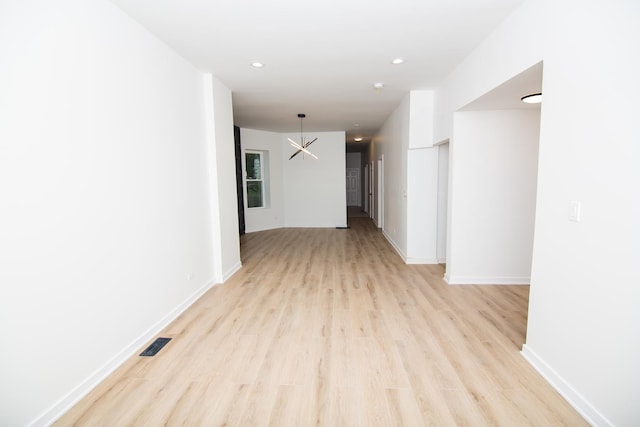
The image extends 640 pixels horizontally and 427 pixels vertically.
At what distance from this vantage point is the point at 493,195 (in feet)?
11.8

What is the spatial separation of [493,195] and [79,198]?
4.02 meters

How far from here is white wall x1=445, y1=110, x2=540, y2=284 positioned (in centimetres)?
349

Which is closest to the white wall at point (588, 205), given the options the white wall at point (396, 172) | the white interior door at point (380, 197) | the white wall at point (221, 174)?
the white wall at point (396, 172)

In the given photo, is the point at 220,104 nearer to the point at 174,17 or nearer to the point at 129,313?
the point at 174,17

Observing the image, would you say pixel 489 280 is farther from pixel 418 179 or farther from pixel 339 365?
pixel 339 365

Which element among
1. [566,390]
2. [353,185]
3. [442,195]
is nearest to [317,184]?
[442,195]

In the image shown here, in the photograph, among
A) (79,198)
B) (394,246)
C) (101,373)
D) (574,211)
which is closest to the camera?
(574,211)

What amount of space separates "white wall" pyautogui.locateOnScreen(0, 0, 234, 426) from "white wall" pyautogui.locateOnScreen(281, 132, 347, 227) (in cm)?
552

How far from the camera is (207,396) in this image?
6.11ft

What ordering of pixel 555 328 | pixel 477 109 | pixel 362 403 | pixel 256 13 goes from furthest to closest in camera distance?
pixel 477 109 → pixel 256 13 → pixel 555 328 → pixel 362 403

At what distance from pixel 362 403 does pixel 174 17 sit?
309 centimetres

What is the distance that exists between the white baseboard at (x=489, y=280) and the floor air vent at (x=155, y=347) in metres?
3.24

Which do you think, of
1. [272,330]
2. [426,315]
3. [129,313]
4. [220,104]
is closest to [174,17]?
[220,104]

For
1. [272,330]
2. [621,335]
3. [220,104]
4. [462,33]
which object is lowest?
[272,330]
